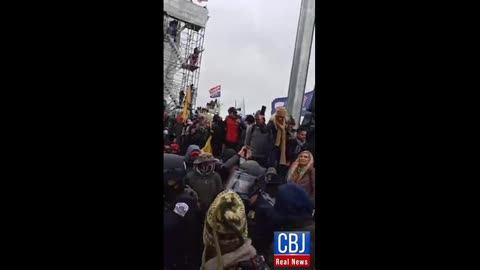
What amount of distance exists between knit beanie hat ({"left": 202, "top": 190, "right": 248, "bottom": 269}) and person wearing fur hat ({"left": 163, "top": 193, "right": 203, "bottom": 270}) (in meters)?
0.06

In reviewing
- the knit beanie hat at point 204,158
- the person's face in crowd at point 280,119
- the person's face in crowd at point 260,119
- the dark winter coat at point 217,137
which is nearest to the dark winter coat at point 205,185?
the knit beanie hat at point 204,158

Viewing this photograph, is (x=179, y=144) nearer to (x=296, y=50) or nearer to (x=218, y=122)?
(x=218, y=122)

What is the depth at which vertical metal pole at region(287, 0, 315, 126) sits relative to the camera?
11.3 ft

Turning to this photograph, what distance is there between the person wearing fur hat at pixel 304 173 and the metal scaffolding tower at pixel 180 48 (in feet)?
3.38

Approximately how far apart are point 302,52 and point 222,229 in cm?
160

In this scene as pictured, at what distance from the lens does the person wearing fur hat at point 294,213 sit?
3340 mm

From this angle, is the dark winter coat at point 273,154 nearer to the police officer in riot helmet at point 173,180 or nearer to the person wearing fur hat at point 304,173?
the person wearing fur hat at point 304,173

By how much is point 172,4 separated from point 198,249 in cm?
199

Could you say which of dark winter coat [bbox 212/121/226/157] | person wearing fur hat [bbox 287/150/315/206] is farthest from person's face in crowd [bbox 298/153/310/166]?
dark winter coat [bbox 212/121/226/157]

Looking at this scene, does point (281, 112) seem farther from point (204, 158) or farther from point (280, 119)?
point (204, 158)

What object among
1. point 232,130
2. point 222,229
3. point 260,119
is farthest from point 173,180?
point 260,119

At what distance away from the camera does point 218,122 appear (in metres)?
3.59

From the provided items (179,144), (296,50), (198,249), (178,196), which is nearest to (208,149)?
(179,144)

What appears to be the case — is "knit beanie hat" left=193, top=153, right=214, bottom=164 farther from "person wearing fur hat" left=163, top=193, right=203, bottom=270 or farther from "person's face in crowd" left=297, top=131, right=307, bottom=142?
"person's face in crowd" left=297, top=131, right=307, bottom=142
